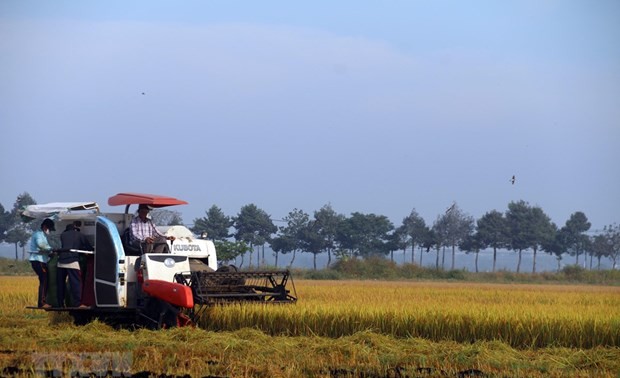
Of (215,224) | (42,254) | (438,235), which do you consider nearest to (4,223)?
(215,224)

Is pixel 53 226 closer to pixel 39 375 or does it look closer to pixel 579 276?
pixel 39 375

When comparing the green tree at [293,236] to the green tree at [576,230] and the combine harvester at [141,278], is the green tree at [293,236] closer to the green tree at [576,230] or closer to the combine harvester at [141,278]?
the green tree at [576,230]

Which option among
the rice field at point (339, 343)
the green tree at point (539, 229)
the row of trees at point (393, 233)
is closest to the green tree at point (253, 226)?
the row of trees at point (393, 233)

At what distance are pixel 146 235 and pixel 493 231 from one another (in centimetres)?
7720

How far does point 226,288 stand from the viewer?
55.1 ft

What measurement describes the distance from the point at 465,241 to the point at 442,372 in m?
82.9

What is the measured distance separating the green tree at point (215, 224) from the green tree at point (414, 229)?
2035cm

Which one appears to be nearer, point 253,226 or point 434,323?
point 434,323

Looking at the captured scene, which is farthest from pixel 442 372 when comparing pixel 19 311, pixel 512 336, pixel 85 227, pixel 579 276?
pixel 579 276

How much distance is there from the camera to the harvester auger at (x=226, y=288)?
53.5 feet

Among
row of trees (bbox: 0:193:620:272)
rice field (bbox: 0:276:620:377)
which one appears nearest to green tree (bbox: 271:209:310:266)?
row of trees (bbox: 0:193:620:272)

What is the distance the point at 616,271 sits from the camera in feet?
205

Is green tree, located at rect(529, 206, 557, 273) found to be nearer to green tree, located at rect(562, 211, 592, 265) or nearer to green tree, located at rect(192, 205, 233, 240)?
green tree, located at rect(562, 211, 592, 265)

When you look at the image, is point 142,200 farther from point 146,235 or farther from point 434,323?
point 434,323
